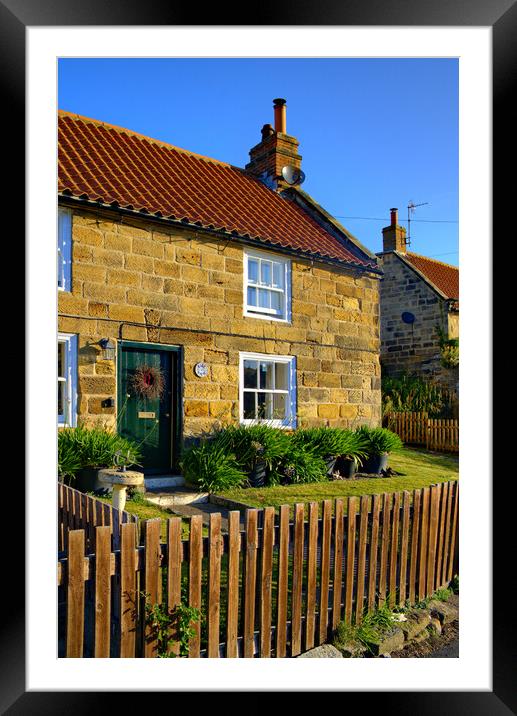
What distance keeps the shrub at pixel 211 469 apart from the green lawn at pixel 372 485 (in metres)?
0.17

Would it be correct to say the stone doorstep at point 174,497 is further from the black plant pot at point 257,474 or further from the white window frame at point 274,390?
the white window frame at point 274,390

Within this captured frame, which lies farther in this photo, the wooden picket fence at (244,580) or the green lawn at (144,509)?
the green lawn at (144,509)

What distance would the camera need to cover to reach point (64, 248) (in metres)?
8.09

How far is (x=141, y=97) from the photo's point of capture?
16.6ft

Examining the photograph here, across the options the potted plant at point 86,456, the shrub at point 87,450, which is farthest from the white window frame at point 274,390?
the potted plant at point 86,456

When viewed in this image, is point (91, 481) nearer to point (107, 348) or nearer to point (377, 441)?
point (107, 348)

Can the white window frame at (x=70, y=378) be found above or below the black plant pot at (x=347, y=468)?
above

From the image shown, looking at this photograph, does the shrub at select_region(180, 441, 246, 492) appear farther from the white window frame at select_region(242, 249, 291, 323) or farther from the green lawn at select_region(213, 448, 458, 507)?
the white window frame at select_region(242, 249, 291, 323)

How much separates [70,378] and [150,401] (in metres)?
1.33

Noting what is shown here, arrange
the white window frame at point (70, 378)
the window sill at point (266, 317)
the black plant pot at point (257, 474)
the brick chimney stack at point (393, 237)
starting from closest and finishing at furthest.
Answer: the white window frame at point (70, 378), the black plant pot at point (257, 474), the window sill at point (266, 317), the brick chimney stack at point (393, 237)
